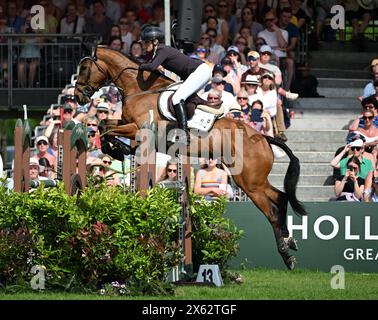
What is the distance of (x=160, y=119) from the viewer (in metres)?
17.4

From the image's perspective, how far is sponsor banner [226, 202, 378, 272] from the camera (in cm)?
1731

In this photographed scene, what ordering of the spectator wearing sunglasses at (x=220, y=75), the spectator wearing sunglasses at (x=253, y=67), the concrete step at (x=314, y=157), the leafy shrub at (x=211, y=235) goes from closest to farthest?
the leafy shrub at (x=211, y=235)
the spectator wearing sunglasses at (x=220, y=75)
the spectator wearing sunglasses at (x=253, y=67)
the concrete step at (x=314, y=157)

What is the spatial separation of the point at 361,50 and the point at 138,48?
17.1ft

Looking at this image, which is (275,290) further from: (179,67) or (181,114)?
(179,67)

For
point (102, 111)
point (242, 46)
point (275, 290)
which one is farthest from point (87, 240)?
point (242, 46)

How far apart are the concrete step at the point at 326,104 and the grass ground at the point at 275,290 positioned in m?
6.78

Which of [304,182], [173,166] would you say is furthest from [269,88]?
→ [173,166]

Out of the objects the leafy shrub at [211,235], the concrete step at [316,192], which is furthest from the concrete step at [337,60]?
the leafy shrub at [211,235]

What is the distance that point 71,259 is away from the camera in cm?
1361

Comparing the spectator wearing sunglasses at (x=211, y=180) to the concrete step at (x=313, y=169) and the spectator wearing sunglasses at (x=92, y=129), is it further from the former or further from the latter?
the concrete step at (x=313, y=169)

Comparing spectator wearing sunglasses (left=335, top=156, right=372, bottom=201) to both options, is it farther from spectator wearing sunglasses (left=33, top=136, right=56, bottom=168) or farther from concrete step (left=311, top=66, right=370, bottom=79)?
concrete step (left=311, top=66, right=370, bottom=79)

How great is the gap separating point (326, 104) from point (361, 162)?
444 cm

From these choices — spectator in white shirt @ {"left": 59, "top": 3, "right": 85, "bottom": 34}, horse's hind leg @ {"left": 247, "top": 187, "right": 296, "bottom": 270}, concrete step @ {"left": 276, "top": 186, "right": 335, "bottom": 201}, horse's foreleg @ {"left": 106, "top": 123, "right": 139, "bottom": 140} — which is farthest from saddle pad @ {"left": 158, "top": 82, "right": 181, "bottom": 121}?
spectator in white shirt @ {"left": 59, "top": 3, "right": 85, "bottom": 34}

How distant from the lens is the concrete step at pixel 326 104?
23.0 meters
